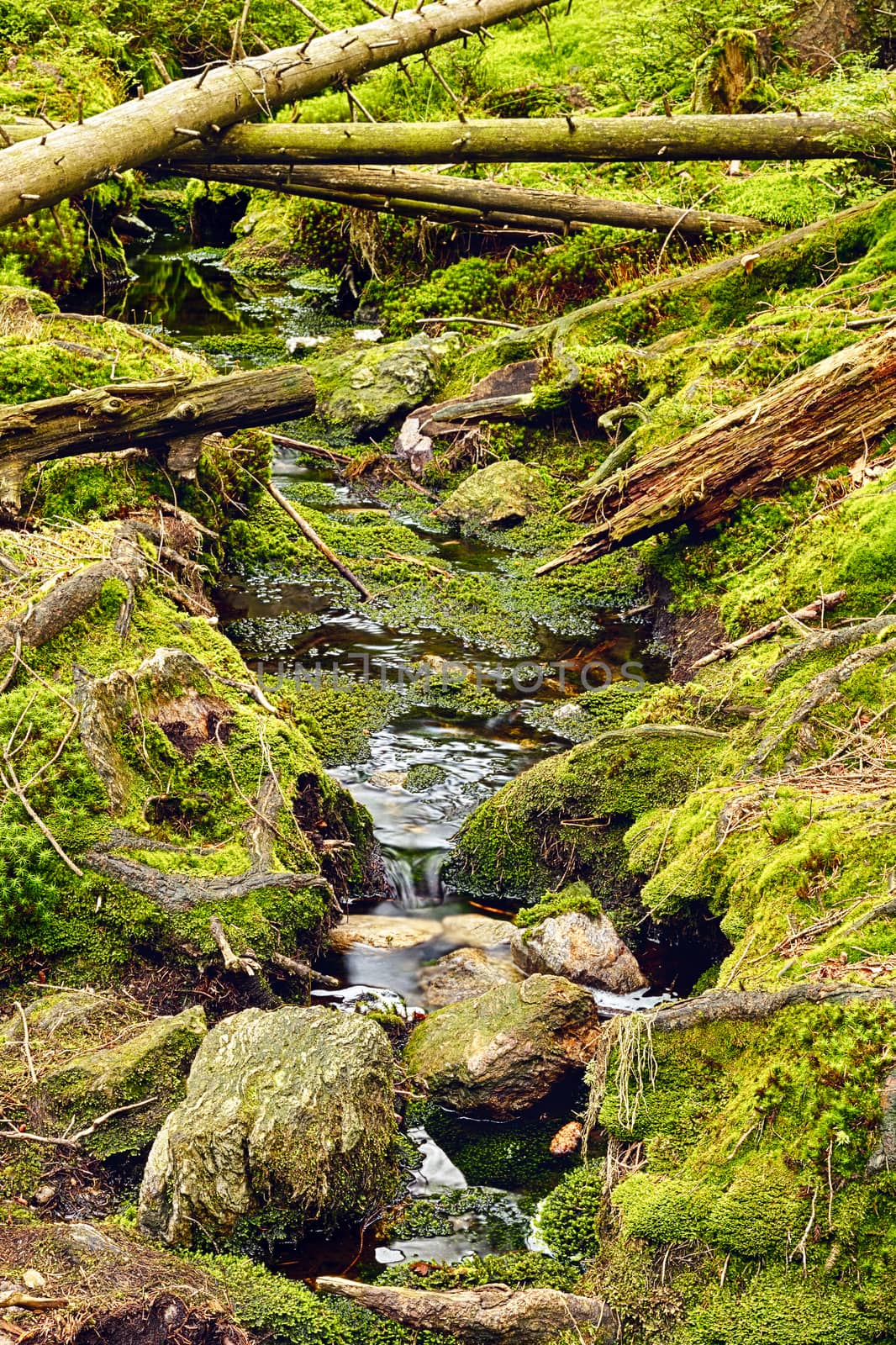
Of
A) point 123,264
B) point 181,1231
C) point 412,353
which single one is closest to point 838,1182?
point 181,1231

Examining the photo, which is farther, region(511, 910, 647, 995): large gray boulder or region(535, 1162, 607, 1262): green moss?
region(511, 910, 647, 995): large gray boulder

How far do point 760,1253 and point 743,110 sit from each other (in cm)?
1249

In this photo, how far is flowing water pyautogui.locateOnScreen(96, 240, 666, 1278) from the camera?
438 cm

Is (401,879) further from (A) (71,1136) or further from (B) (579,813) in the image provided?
(A) (71,1136)

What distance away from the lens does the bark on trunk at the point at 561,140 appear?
10.3 m

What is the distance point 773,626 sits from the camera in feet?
22.7

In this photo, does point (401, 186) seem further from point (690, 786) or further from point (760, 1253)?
point (760, 1253)

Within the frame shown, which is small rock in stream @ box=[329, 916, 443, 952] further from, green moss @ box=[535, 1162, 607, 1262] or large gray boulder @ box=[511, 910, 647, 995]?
green moss @ box=[535, 1162, 607, 1262]

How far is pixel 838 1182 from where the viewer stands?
3.41 meters

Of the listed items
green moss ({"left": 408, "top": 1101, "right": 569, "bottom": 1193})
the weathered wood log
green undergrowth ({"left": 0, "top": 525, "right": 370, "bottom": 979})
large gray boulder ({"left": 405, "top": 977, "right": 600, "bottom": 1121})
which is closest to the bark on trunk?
the weathered wood log

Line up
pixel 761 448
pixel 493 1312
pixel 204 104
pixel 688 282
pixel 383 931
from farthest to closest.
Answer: pixel 688 282, pixel 204 104, pixel 761 448, pixel 383 931, pixel 493 1312

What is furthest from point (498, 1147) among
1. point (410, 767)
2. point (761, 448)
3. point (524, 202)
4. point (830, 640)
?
point (524, 202)

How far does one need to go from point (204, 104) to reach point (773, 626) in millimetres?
5929

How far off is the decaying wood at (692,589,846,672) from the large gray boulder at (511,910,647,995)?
2.01 m
